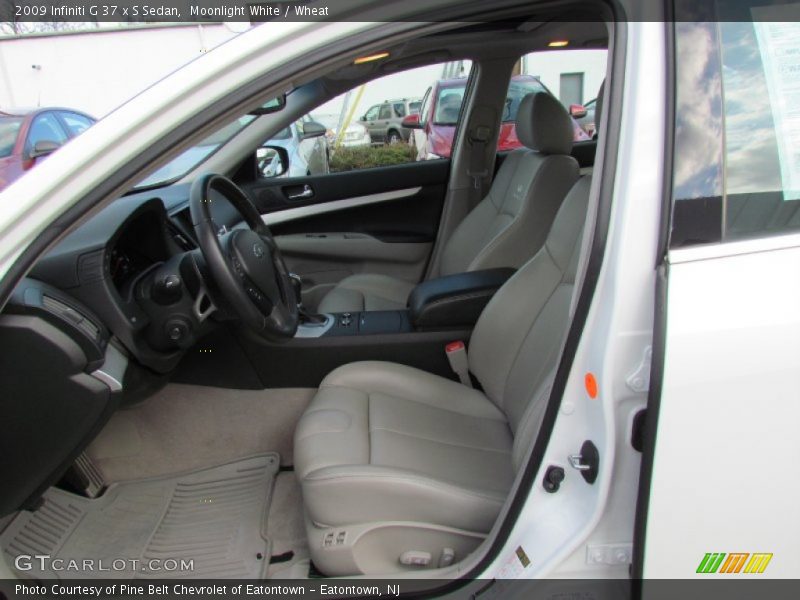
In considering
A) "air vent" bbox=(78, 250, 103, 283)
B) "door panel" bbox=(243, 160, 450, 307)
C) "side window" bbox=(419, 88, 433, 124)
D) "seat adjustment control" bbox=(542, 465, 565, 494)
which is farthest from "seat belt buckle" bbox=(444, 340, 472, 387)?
"side window" bbox=(419, 88, 433, 124)

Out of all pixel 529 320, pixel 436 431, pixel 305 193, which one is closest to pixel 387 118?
pixel 305 193

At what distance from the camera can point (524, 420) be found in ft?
4.13

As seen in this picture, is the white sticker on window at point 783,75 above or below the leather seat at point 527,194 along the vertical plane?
above

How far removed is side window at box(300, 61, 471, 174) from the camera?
3.21 metres

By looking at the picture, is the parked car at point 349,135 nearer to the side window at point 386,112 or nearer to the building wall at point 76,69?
the side window at point 386,112

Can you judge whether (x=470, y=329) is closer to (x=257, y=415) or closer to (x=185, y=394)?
(x=257, y=415)

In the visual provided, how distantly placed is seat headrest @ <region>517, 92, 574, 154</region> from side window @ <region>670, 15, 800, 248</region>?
134 cm

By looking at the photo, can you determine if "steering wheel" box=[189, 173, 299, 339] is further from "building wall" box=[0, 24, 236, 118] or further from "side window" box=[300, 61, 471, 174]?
"building wall" box=[0, 24, 236, 118]

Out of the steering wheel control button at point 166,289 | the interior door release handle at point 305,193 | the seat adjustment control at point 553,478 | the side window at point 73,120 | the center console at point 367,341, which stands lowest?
the center console at point 367,341

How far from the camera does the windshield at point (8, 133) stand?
14.0ft

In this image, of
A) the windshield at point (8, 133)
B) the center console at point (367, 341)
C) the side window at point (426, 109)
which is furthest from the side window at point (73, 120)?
the center console at point (367, 341)

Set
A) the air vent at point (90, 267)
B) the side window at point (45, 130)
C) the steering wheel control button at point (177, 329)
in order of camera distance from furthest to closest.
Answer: the side window at point (45, 130) → the steering wheel control button at point (177, 329) → the air vent at point (90, 267)

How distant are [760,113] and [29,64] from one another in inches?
460

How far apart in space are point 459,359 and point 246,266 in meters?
0.79
